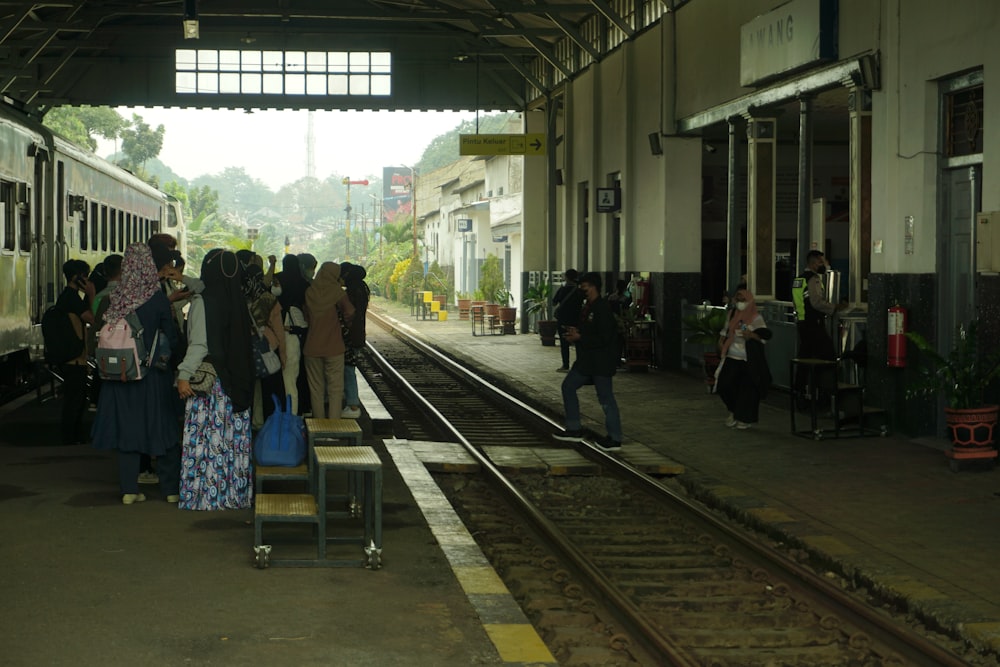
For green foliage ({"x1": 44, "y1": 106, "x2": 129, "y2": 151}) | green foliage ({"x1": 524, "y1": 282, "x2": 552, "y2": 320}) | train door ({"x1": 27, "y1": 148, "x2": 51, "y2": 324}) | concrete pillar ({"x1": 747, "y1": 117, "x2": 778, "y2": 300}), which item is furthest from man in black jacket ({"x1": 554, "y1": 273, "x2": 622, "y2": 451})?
green foliage ({"x1": 44, "y1": 106, "x2": 129, "y2": 151})

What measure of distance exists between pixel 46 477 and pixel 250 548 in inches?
131

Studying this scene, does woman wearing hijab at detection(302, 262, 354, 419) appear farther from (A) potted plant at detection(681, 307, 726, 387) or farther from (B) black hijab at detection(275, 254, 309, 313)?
(A) potted plant at detection(681, 307, 726, 387)

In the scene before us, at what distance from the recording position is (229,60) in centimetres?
3303

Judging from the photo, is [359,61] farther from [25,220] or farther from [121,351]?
[121,351]

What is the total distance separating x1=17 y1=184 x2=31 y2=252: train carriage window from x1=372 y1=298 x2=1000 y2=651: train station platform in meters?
6.68

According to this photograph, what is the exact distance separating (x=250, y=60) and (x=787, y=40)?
742 inches

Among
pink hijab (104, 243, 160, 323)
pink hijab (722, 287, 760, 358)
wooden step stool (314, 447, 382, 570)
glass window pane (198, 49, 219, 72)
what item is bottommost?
wooden step stool (314, 447, 382, 570)

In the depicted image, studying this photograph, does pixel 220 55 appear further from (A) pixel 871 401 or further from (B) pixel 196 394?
(B) pixel 196 394

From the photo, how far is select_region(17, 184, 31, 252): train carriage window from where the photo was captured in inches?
653

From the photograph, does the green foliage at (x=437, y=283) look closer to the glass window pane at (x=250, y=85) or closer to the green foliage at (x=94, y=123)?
the glass window pane at (x=250, y=85)

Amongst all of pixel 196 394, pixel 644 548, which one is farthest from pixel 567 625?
pixel 196 394

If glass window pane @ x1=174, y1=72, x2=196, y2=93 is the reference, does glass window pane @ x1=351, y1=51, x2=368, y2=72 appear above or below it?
above

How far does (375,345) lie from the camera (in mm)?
33594

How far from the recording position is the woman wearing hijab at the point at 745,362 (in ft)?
49.8
